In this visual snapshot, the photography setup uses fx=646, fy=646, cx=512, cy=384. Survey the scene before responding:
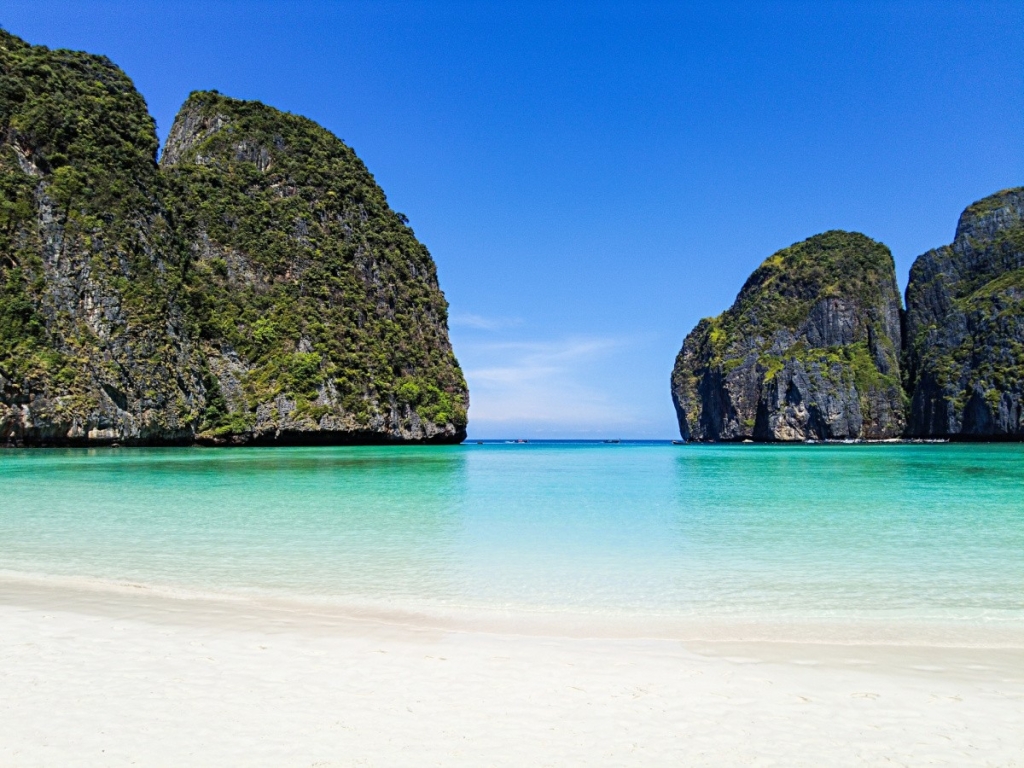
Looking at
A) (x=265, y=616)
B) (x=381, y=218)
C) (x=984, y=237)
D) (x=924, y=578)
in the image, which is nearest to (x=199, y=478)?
(x=265, y=616)

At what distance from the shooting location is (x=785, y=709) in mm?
3670

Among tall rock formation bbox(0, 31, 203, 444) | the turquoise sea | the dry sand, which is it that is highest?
tall rock formation bbox(0, 31, 203, 444)

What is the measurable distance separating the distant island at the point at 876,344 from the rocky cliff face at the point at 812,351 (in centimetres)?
20

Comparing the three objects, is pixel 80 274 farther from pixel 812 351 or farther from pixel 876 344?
pixel 876 344

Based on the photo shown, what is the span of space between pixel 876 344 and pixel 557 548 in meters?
114

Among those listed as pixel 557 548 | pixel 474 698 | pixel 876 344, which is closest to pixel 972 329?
pixel 876 344

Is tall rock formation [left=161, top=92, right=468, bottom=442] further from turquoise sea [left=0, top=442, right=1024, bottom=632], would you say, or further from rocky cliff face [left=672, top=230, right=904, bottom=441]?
rocky cliff face [left=672, top=230, right=904, bottom=441]

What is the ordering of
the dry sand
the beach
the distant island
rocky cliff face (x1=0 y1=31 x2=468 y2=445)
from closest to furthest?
the dry sand < the beach < rocky cliff face (x1=0 y1=31 x2=468 y2=445) < the distant island

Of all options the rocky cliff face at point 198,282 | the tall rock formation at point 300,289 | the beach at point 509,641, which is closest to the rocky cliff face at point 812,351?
the rocky cliff face at point 198,282

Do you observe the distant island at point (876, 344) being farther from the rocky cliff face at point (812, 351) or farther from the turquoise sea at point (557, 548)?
the turquoise sea at point (557, 548)

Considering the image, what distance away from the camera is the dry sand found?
3096 millimetres

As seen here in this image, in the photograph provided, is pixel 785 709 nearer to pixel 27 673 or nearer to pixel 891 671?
pixel 891 671

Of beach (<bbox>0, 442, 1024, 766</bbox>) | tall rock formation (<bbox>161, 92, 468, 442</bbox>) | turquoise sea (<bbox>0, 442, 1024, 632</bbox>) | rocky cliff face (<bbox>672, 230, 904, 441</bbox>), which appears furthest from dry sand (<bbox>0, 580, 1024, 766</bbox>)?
rocky cliff face (<bbox>672, 230, 904, 441</bbox>)

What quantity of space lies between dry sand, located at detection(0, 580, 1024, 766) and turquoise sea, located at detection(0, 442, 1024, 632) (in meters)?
1.17
